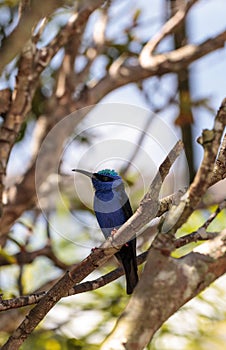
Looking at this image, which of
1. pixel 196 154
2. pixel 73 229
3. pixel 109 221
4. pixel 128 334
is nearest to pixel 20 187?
pixel 73 229

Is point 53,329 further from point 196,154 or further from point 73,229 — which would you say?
point 196,154

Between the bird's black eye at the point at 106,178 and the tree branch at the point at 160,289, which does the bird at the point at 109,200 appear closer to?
the bird's black eye at the point at 106,178

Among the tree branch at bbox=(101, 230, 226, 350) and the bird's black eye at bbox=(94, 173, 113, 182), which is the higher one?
the bird's black eye at bbox=(94, 173, 113, 182)

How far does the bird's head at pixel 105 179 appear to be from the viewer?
15.8 feet

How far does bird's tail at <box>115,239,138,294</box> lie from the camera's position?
4152 millimetres

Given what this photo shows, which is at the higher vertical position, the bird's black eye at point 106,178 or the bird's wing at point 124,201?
the bird's black eye at point 106,178

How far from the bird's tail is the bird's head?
53cm

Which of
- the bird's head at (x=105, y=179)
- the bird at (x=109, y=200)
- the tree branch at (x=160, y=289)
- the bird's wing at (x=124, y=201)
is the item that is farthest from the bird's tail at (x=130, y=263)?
the tree branch at (x=160, y=289)

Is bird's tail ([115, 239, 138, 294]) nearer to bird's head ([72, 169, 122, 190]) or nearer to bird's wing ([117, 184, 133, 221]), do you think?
bird's wing ([117, 184, 133, 221])

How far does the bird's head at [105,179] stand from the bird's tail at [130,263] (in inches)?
20.9

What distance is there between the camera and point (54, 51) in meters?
4.92

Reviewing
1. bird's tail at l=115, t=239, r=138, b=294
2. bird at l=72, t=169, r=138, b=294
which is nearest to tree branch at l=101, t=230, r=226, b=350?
bird's tail at l=115, t=239, r=138, b=294

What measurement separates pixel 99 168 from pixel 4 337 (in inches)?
53.0

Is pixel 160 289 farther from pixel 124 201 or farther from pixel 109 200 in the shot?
pixel 109 200
